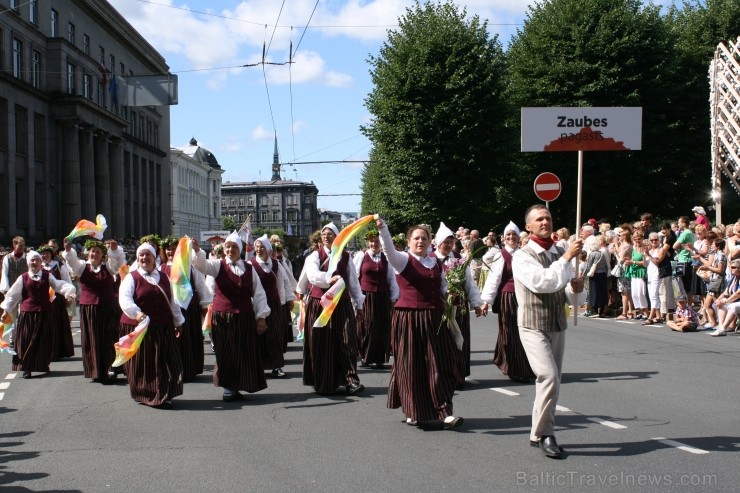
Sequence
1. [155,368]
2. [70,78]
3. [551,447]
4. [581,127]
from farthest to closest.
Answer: [70,78], [581,127], [155,368], [551,447]

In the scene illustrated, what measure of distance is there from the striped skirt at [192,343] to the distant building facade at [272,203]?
151747 mm

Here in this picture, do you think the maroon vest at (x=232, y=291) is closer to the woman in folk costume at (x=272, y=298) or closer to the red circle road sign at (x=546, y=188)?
the woman in folk costume at (x=272, y=298)

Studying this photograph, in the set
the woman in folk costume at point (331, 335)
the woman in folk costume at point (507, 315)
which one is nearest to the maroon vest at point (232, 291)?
the woman in folk costume at point (331, 335)

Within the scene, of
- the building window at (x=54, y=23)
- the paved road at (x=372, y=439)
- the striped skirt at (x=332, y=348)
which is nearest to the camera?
the paved road at (x=372, y=439)

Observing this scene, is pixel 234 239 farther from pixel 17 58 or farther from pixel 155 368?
pixel 17 58

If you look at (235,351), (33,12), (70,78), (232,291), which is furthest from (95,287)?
(70,78)

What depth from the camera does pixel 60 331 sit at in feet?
45.6

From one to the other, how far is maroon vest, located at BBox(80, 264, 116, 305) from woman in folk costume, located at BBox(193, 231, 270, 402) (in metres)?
2.60

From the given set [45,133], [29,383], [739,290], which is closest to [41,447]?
[29,383]

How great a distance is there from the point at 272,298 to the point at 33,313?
3671 millimetres

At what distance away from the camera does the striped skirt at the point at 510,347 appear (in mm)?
10641

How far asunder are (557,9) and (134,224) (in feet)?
141

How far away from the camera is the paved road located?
6.10 m

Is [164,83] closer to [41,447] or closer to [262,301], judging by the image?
[262,301]
